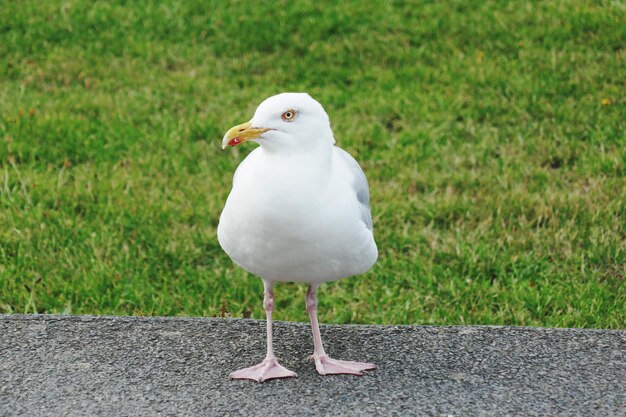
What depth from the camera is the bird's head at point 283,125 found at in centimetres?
317

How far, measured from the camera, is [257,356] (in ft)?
12.5

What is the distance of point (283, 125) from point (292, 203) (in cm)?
29

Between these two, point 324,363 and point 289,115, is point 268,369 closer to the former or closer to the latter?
point 324,363

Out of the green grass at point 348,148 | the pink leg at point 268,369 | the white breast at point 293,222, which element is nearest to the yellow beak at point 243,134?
the white breast at point 293,222

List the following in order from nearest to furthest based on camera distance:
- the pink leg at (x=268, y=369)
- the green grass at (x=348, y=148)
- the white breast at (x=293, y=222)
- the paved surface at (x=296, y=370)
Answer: the white breast at (x=293, y=222) < the paved surface at (x=296, y=370) < the pink leg at (x=268, y=369) < the green grass at (x=348, y=148)

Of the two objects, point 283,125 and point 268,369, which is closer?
point 283,125

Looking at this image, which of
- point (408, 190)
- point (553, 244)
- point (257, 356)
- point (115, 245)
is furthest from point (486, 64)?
point (257, 356)

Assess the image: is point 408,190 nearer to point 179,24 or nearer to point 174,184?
point 174,184

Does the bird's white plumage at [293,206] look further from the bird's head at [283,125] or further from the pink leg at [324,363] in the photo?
the pink leg at [324,363]

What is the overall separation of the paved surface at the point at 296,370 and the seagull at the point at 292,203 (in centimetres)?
51

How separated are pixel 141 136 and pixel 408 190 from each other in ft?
6.77

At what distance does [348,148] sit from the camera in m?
6.43

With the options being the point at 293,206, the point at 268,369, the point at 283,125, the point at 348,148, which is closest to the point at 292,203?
the point at 293,206

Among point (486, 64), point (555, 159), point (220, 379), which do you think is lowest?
point (220, 379)
